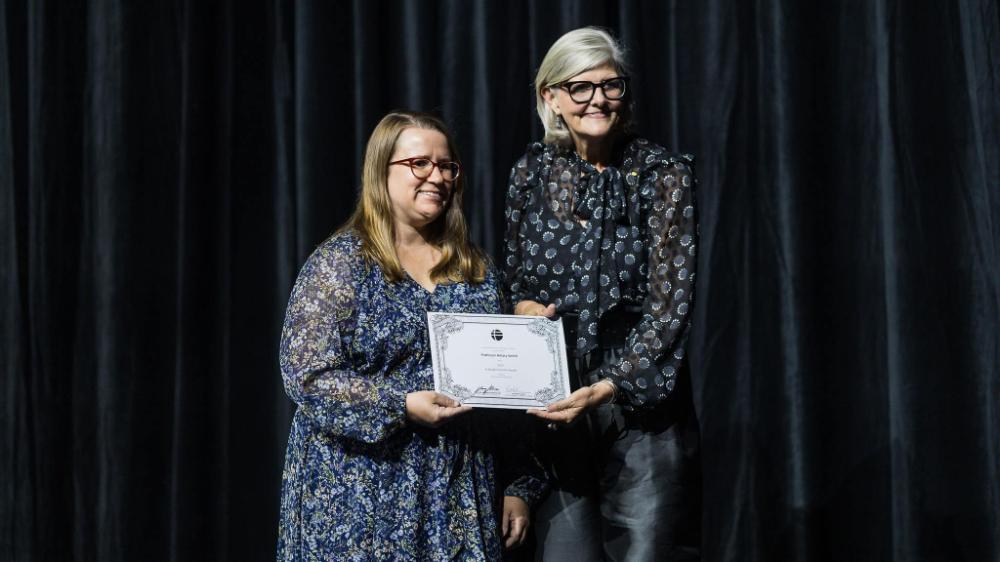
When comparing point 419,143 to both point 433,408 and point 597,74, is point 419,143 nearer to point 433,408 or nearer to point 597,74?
point 597,74

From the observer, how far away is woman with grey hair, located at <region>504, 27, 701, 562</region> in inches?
71.6

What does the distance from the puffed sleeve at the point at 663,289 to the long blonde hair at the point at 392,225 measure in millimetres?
311

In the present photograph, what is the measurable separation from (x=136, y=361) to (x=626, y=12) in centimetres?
162

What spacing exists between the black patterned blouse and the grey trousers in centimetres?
8

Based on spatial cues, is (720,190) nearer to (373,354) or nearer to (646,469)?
(646,469)

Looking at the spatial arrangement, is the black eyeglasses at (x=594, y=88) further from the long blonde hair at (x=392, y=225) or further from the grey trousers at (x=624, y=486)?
the grey trousers at (x=624, y=486)

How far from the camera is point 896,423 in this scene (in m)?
2.59

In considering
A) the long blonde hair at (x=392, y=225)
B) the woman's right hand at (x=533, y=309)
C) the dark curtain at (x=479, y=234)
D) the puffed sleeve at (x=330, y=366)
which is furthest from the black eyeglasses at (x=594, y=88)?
the dark curtain at (x=479, y=234)

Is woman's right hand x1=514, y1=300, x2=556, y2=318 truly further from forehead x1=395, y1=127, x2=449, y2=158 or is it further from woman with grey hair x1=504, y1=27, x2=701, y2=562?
forehead x1=395, y1=127, x2=449, y2=158

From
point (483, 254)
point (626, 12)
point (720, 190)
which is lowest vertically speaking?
point (483, 254)

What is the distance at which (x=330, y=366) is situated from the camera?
1.73m

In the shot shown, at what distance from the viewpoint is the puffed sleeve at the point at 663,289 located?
178 cm

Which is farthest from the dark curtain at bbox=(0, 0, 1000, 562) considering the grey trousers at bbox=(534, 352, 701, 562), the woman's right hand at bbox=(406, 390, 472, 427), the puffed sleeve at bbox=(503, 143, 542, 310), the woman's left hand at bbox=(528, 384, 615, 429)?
the woman's right hand at bbox=(406, 390, 472, 427)

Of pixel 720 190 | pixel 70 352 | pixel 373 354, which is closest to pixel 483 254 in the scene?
pixel 373 354
